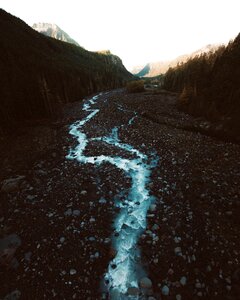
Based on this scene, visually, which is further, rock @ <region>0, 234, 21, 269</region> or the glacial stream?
rock @ <region>0, 234, 21, 269</region>

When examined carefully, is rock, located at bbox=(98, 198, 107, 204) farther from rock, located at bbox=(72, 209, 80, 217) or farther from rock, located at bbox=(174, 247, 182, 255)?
rock, located at bbox=(174, 247, 182, 255)

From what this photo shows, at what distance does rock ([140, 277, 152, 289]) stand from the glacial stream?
0.18 metres

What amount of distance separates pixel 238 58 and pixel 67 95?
50790 millimetres

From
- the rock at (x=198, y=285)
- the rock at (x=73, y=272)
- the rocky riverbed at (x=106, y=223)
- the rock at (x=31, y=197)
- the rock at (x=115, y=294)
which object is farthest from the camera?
the rock at (x=31, y=197)

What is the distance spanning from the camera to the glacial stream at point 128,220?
7566 mm

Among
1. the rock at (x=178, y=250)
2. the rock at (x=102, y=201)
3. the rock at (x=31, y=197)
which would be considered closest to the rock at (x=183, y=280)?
the rock at (x=178, y=250)

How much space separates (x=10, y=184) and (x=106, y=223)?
860cm

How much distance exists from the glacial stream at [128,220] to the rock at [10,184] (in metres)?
5.72

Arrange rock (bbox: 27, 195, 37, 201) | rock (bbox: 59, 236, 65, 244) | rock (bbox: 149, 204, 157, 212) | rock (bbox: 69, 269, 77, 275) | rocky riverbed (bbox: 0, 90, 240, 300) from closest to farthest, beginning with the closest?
1. rocky riverbed (bbox: 0, 90, 240, 300)
2. rock (bbox: 69, 269, 77, 275)
3. rock (bbox: 59, 236, 65, 244)
4. rock (bbox: 149, 204, 157, 212)
5. rock (bbox: 27, 195, 37, 201)

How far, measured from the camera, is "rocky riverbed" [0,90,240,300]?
736cm

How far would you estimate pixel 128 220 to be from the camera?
10680 millimetres

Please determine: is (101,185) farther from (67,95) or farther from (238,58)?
(67,95)

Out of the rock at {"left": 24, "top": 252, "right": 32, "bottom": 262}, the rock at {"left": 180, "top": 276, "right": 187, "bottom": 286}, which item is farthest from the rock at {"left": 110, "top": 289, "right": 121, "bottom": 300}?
the rock at {"left": 24, "top": 252, "right": 32, "bottom": 262}

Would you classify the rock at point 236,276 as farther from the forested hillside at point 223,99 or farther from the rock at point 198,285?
the forested hillside at point 223,99
